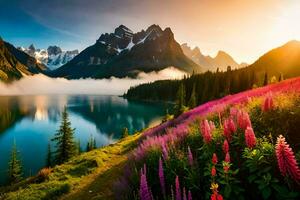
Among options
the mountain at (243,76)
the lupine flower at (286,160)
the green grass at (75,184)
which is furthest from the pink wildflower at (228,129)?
the mountain at (243,76)

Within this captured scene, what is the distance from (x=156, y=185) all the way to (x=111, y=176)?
8806 mm

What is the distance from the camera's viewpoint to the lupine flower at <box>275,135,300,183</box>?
373 cm

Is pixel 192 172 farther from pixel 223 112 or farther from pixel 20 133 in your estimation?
pixel 20 133

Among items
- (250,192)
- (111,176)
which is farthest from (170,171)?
(111,176)

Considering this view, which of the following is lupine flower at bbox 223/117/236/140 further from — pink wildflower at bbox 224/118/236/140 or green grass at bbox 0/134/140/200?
green grass at bbox 0/134/140/200

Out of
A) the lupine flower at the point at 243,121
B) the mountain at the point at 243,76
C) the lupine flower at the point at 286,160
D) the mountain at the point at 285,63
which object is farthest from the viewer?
the mountain at the point at 285,63

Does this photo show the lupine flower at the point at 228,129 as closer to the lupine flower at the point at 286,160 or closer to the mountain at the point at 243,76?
the lupine flower at the point at 286,160

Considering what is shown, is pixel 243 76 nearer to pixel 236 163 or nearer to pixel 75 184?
pixel 75 184

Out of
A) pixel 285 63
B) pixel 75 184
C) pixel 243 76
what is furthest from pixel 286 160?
pixel 285 63

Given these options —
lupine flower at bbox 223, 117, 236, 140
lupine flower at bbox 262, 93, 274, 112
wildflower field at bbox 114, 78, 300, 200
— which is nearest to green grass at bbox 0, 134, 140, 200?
wildflower field at bbox 114, 78, 300, 200

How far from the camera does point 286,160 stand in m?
3.88

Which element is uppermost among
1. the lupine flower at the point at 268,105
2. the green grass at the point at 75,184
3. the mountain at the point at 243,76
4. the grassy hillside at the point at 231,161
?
the mountain at the point at 243,76

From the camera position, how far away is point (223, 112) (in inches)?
464

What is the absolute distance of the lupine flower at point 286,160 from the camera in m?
3.73
